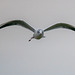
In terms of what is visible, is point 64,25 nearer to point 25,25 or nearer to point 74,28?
point 74,28

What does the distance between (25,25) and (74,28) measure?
221 centimetres

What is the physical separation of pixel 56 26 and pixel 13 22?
6.08ft

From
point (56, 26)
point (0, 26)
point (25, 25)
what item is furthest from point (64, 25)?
point (0, 26)

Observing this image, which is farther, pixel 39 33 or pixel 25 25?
pixel 25 25

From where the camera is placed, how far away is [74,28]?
16.7 metres

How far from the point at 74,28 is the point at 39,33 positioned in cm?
242

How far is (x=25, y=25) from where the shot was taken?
16109mm

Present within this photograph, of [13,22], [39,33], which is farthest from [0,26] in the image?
[39,33]

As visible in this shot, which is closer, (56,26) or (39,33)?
(39,33)

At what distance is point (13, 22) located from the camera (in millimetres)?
16094

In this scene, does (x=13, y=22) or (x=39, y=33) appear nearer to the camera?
(x=39, y=33)

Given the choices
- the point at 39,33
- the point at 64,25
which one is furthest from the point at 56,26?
the point at 39,33

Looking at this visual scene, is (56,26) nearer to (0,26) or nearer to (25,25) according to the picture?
→ (25,25)

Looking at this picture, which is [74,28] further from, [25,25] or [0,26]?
[0,26]
